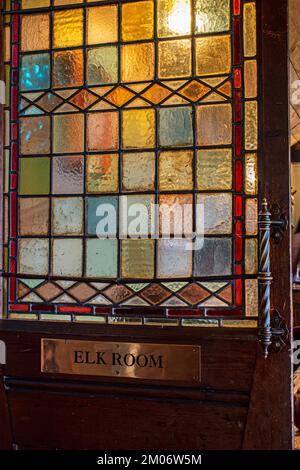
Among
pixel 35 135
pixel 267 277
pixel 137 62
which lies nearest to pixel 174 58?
pixel 137 62

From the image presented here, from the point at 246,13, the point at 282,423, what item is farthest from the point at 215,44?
the point at 282,423

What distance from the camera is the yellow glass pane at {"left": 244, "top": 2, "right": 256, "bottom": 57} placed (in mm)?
1854

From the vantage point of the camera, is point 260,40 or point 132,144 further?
point 132,144

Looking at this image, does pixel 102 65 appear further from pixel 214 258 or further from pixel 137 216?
pixel 214 258

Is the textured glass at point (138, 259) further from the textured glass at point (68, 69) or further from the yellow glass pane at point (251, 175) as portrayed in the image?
the textured glass at point (68, 69)

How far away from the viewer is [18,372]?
2.05 meters

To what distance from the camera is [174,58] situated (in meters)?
1.94

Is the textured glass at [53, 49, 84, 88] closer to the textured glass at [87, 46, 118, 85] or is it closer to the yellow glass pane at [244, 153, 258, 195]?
the textured glass at [87, 46, 118, 85]

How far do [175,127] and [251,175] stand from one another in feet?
1.01

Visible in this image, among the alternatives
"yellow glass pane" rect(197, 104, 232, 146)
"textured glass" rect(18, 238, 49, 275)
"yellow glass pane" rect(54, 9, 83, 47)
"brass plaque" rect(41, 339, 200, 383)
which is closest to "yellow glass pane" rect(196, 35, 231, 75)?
"yellow glass pane" rect(197, 104, 232, 146)

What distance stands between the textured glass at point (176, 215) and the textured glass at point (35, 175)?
435mm

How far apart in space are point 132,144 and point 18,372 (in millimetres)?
912
